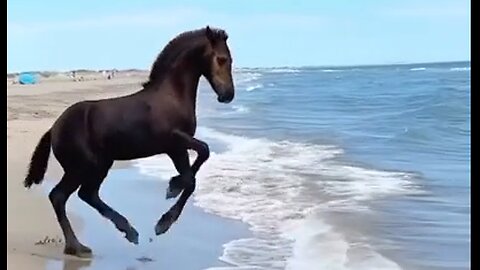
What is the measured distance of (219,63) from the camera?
1.59 m

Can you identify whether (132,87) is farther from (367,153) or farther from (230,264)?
(367,153)

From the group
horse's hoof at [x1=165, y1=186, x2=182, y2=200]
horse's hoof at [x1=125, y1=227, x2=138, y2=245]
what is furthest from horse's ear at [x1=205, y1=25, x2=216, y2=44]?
horse's hoof at [x1=125, y1=227, x2=138, y2=245]

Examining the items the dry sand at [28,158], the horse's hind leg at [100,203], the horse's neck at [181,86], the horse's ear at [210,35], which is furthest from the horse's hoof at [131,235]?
the horse's ear at [210,35]

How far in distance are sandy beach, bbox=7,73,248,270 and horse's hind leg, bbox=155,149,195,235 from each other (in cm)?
7

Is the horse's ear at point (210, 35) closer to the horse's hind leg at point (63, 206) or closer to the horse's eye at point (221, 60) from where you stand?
the horse's eye at point (221, 60)

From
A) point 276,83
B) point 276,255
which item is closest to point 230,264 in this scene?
point 276,255

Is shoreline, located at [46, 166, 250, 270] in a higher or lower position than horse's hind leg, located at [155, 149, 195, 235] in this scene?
lower

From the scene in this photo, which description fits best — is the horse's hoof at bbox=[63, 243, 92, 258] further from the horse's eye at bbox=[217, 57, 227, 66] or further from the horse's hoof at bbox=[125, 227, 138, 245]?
the horse's eye at bbox=[217, 57, 227, 66]

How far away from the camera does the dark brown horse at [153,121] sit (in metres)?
1.59

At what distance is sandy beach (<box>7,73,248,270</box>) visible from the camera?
1701 mm

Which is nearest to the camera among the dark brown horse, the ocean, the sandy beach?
the dark brown horse

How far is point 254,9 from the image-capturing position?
5.76 feet

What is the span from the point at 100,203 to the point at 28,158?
173 mm

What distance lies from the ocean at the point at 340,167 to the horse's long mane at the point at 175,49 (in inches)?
4.0
